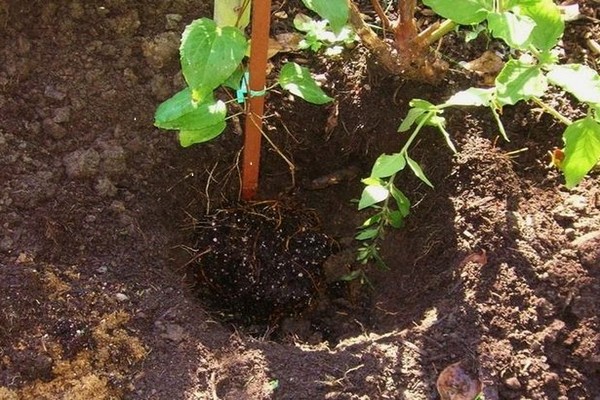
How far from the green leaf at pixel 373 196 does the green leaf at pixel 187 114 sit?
31 cm

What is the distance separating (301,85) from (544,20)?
0.44m

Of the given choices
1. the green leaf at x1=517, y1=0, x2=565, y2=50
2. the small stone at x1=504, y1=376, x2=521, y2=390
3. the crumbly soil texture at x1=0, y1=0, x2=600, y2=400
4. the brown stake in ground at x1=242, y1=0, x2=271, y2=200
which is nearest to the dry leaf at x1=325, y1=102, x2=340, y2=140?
the crumbly soil texture at x1=0, y1=0, x2=600, y2=400

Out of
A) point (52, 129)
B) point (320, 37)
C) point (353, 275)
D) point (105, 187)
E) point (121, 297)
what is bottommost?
point (353, 275)

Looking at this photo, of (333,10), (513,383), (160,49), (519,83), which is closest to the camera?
(333,10)

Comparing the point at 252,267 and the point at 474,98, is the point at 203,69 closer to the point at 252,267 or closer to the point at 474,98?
the point at 474,98

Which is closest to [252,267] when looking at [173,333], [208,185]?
[208,185]

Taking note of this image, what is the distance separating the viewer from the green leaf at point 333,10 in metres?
1.12

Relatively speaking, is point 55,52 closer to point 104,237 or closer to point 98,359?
point 104,237

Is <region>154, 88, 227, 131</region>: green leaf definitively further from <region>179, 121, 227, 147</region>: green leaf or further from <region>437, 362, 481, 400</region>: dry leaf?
<region>437, 362, 481, 400</region>: dry leaf

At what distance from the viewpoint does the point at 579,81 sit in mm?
1216

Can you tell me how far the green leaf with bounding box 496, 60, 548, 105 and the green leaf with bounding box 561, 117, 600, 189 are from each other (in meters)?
0.11

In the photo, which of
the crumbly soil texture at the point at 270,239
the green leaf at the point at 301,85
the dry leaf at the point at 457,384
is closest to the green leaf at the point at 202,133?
the green leaf at the point at 301,85

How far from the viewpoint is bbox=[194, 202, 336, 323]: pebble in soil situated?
1673 mm

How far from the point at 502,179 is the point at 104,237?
0.85 m
